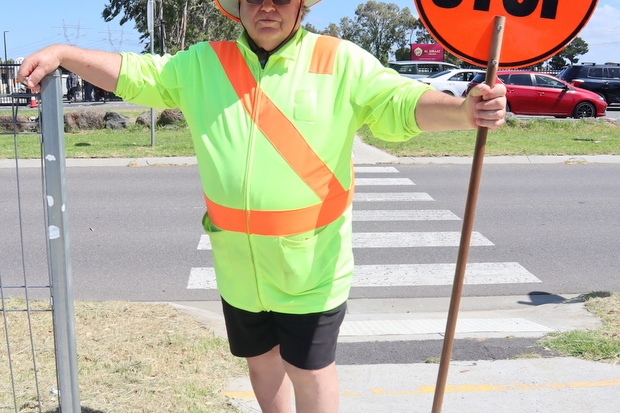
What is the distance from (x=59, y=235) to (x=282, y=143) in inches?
38.2

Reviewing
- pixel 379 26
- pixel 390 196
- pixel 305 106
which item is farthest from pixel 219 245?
pixel 379 26

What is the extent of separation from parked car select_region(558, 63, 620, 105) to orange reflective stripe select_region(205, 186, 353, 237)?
2775cm

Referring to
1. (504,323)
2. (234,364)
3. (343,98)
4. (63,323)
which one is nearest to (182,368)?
(234,364)

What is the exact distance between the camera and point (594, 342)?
178 inches

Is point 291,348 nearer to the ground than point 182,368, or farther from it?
farther from it

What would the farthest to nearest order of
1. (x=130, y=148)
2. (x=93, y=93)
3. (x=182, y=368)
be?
(x=93, y=93)
(x=130, y=148)
(x=182, y=368)

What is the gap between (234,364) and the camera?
4.07 meters

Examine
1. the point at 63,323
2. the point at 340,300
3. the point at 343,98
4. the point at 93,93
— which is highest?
the point at 343,98

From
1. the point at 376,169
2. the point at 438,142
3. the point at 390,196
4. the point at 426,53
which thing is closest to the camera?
the point at 390,196

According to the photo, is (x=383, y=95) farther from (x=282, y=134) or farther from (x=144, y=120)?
(x=144, y=120)

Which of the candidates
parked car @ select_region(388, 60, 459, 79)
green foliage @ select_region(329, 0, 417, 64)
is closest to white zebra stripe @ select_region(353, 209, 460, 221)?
parked car @ select_region(388, 60, 459, 79)

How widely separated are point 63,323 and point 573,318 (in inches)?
155

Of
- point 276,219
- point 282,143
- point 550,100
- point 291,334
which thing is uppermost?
point 282,143

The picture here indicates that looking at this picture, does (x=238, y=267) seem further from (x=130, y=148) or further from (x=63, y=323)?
(x=130, y=148)
